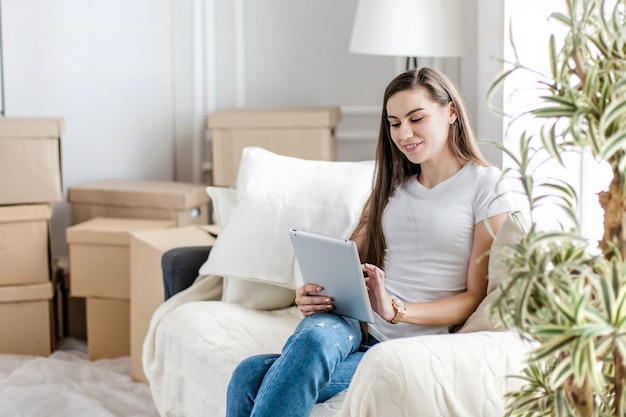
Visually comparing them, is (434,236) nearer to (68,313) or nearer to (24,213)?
(24,213)

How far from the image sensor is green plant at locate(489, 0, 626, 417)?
1.20 metres

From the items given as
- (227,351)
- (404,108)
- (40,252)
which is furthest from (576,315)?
(40,252)

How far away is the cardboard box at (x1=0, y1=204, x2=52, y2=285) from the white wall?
0.43 m

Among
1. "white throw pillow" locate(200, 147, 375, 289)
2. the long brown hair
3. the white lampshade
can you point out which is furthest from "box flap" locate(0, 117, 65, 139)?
the long brown hair

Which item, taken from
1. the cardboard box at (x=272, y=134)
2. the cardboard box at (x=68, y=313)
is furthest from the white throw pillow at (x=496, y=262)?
the cardboard box at (x=68, y=313)

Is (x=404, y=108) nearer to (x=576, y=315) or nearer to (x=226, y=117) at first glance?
(x=576, y=315)

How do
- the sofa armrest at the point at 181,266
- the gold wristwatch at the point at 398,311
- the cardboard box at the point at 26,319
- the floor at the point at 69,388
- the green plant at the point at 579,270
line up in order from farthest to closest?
1. the cardboard box at the point at 26,319
2. the floor at the point at 69,388
3. the sofa armrest at the point at 181,266
4. the gold wristwatch at the point at 398,311
5. the green plant at the point at 579,270

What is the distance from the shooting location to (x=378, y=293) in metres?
1.91

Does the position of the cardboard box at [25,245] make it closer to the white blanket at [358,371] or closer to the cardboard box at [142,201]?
the cardboard box at [142,201]

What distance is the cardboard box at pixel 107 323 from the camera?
3340 mm

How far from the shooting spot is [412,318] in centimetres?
195

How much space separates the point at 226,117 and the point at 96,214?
1.99ft

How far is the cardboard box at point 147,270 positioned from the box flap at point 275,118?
0.52 metres

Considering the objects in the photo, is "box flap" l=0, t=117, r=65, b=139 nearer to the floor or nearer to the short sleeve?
the floor
